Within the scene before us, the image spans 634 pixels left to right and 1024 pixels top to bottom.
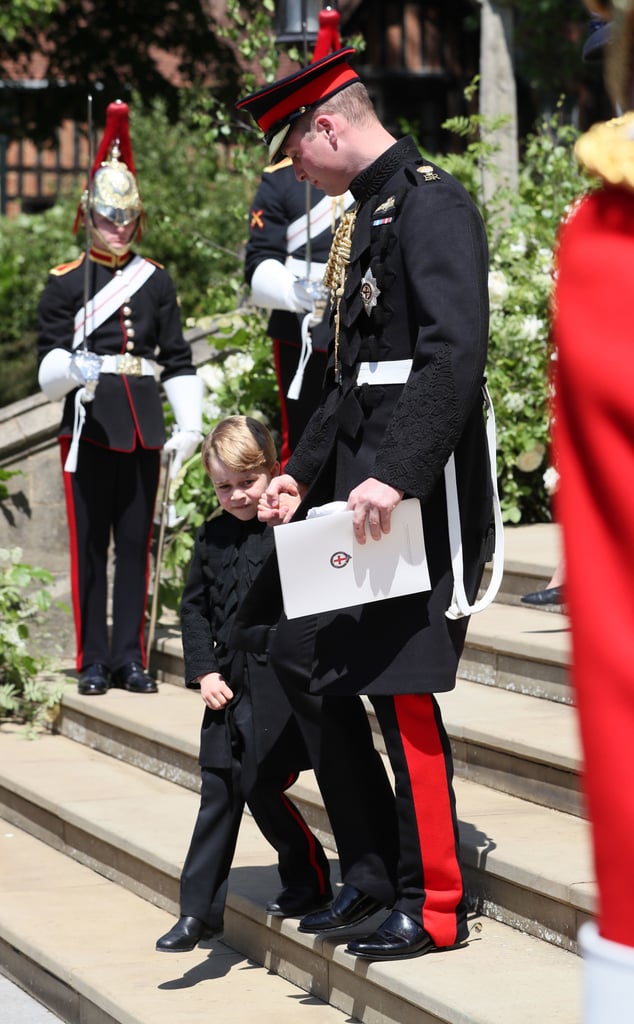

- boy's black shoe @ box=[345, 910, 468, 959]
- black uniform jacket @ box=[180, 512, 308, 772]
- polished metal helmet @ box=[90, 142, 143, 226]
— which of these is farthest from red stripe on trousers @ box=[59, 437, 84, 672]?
boy's black shoe @ box=[345, 910, 468, 959]

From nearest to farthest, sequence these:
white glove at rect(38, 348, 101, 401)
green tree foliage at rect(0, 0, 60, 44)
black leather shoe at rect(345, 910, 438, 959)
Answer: black leather shoe at rect(345, 910, 438, 959) → white glove at rect(38, 348, 101, 401) → green tree foliage at rect(0, 0, 60, 44)

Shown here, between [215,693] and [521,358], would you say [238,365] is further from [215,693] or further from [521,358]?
[215,693]

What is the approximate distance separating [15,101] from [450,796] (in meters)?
18.0

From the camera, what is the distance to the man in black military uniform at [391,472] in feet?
9.95

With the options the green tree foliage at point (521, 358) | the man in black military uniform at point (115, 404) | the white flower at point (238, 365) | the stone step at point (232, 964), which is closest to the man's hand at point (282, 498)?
the stone step at point (232, 964)

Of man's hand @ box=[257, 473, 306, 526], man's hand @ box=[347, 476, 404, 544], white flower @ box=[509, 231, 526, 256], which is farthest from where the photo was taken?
white flower @ box=[509, 231, 526, 256]

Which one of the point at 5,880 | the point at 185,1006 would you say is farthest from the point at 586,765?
the point at 5,880

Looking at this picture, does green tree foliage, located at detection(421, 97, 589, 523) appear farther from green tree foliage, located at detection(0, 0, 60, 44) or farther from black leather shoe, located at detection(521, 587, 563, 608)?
green tree foliage, located at detection(0, 0, 60, 44)

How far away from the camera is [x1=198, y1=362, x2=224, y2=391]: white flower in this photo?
22.9ft

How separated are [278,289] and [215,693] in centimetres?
221

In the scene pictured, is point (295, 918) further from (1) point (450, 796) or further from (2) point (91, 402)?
(2) point (91, 402)

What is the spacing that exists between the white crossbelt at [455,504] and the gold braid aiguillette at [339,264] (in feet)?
0.41

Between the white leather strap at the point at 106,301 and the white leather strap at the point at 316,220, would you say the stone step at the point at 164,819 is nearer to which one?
the white leather strap at the point at 106,301

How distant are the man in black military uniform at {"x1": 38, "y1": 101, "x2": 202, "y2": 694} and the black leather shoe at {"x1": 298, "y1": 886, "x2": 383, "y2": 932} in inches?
100
